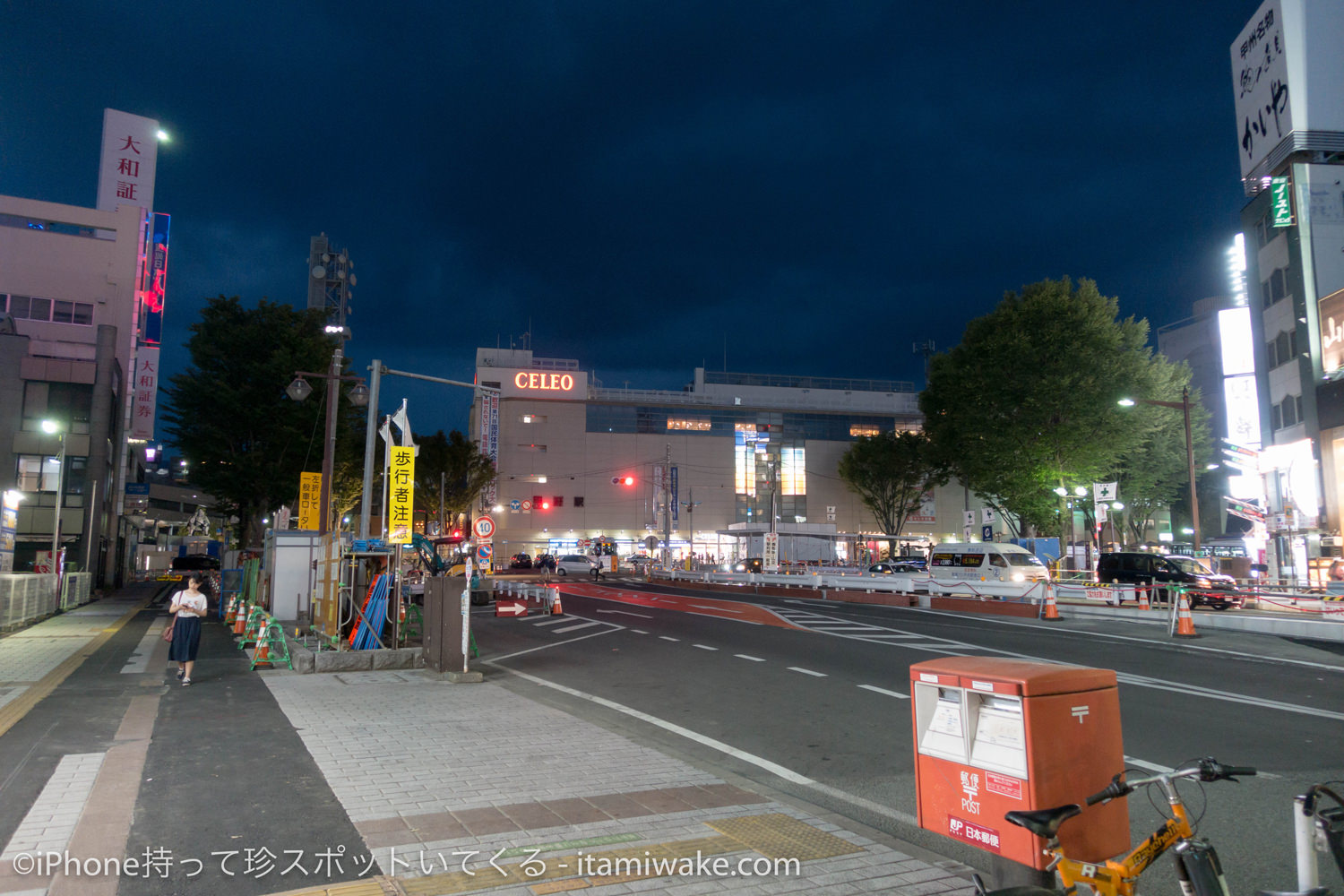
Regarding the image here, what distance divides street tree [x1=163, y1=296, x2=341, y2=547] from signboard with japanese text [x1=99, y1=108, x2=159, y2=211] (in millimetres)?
26913

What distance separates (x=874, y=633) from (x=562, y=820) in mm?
15170

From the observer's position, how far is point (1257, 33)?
126 ft

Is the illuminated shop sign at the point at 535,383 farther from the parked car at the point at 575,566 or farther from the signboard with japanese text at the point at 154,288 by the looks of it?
the signboard with japanese text at the point at 154,288

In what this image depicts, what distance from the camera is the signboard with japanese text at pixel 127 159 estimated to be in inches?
2153

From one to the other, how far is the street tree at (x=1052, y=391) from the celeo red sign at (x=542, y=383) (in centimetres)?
4709

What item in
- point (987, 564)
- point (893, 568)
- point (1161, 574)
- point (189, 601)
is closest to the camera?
point (189, 601)

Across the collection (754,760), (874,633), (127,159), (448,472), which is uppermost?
(127,159)

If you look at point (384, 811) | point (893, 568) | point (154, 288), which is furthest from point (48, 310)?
point (384, 811)

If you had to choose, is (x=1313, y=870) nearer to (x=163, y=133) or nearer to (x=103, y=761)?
(x=103, y=761)

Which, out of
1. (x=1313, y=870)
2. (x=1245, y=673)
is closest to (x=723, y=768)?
(x=1313, y=870)

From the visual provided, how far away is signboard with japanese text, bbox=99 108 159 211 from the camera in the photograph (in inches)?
2153

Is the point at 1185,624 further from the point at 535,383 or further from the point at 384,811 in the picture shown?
the point at 535,383

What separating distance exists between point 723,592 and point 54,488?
32.4m

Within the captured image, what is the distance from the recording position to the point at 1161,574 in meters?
29.5
